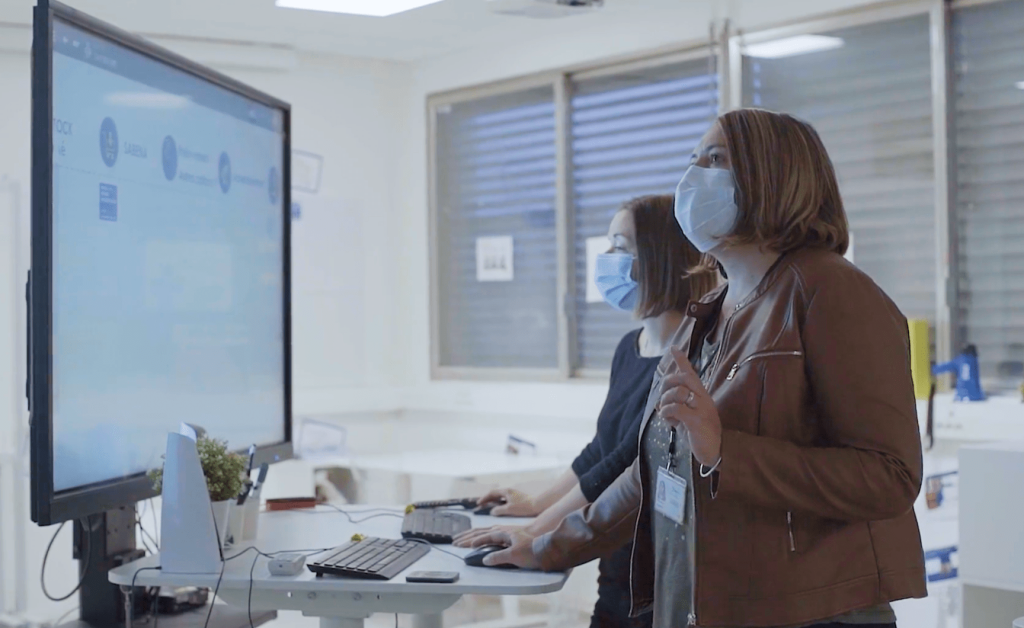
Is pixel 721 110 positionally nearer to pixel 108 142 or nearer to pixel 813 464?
pixel 108 142

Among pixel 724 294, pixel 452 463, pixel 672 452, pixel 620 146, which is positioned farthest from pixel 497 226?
pixel 672 452

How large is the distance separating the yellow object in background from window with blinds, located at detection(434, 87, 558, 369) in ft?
6.34

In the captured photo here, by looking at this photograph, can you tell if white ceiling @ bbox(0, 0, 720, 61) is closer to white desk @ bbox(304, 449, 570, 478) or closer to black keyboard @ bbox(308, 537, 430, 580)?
white desk @ bbox(304, 449, 570, 478)

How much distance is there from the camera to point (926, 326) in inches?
145

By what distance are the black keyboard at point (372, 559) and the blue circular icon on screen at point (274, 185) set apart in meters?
1.20

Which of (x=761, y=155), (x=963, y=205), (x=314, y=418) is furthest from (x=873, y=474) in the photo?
(x=314, y=418)

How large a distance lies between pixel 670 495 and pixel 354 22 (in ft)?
12.5

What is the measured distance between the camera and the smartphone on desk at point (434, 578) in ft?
5.94

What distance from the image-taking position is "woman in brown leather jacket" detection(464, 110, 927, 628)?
1.32 m

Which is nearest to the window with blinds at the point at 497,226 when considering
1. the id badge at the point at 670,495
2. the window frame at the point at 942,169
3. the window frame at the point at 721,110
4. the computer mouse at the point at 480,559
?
the window frame at the point at 721,110

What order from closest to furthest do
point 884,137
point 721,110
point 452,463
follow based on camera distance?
point 884,137, point 721,110, point 452,463

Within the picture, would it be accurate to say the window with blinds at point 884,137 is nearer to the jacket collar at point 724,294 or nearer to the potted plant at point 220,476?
the jacket collar at point 724,294

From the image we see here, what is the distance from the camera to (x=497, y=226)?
546cm

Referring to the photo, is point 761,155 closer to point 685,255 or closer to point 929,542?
point 685,255
